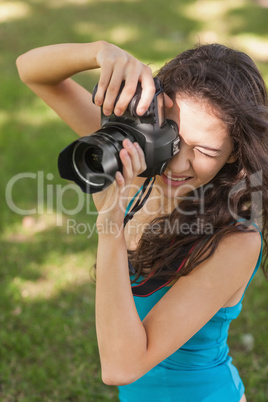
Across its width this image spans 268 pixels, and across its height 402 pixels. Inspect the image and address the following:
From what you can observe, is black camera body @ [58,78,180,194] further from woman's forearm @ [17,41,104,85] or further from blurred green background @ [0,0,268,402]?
blurred green background @ [0,0,268,402]

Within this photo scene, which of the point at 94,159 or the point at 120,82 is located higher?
the point at 120,82

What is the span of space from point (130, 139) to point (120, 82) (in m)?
0.15

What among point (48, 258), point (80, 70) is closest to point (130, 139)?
point (80, 70)

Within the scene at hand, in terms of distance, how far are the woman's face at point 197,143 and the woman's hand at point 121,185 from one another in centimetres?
20

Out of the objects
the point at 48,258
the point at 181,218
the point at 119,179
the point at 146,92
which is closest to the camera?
the point at 119,179

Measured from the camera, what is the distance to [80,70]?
1.59 metres

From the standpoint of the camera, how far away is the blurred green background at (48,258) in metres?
2.39

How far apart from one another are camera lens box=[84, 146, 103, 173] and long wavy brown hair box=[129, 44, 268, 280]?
31 centimetres

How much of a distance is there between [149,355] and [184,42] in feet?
17.5

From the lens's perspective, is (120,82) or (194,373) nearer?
(120,82)

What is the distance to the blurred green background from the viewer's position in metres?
2.39

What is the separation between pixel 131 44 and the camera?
223 inches

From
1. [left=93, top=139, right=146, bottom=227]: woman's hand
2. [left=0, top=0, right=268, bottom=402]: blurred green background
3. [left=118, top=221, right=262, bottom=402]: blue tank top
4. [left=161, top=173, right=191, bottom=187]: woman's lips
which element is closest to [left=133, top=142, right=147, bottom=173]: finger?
[left=93, top=139, right=146, bottom=227]: woman's hand

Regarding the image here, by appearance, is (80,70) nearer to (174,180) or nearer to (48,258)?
(174,180)
